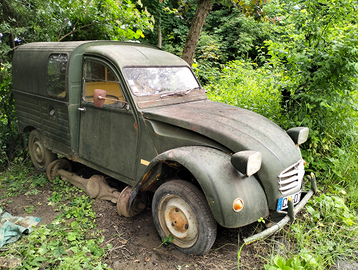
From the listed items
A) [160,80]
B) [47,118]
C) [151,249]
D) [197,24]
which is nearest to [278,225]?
[151,249]

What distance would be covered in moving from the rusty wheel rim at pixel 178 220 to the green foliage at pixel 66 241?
72 centimetres

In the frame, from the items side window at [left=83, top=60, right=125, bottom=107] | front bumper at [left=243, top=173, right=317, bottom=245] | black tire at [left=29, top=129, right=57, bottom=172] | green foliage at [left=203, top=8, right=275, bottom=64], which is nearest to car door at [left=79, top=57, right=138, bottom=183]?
side window at [left=83, top=60, right=125, bottom=107]

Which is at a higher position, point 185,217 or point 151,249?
point 185,217

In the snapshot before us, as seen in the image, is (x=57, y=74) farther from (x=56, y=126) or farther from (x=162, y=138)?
(x=162, y=138)

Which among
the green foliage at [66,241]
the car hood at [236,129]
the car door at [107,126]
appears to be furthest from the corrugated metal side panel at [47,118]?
the car hood at [236,129]

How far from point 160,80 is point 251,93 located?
11.0 ft

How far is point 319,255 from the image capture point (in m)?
2.58

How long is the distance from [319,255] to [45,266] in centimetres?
258

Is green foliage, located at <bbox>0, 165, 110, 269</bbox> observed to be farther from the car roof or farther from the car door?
the car roof

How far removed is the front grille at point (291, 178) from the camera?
270 centimetres

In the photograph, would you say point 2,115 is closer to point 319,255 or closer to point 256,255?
point 256,255

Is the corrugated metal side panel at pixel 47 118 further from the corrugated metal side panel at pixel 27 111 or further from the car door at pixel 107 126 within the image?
the car door at pixel 107 126

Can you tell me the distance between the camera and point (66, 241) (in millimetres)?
3082

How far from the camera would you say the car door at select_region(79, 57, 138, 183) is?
3.34 m
